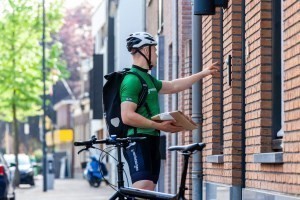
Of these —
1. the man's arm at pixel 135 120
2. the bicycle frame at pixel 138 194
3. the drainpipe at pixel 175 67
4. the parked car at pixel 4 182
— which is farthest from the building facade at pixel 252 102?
the parked car at pixel 4 182

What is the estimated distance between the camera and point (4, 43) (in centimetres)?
4328

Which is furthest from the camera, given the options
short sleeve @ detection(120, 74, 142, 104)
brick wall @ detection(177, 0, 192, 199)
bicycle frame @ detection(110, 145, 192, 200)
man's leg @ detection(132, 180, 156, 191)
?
brick wall @ detection(177, 0, 192, 199)

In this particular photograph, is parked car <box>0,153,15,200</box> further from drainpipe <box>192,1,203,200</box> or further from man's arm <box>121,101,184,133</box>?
man's arm <box>121,101,184,133</box>

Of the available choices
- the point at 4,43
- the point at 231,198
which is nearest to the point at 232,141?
the point at 231,198

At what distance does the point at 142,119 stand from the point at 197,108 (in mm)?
2547

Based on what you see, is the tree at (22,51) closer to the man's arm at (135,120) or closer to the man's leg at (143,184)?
the man's arm at (135,120)

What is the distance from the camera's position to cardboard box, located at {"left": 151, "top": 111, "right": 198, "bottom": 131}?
316 inches

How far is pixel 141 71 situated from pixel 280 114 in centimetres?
188

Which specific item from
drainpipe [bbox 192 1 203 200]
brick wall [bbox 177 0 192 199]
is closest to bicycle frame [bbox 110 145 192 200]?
drainpipe [bbox 192 1 203 200]

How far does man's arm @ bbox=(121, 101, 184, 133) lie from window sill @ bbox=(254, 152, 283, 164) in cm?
117

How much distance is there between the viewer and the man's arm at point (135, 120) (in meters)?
8.30

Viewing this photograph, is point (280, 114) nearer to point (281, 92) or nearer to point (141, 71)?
point (281, 92)

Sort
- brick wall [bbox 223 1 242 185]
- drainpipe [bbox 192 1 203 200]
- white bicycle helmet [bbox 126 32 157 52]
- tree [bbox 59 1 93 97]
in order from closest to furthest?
white bicycle helmet [bbox 126 32 157 52] < drainpipe [bbox 192 1 203 200] < brick wall [bbox 223 1 242 185] < tree [bbox 59 1 93 97]

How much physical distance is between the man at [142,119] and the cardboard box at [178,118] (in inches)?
2.5
